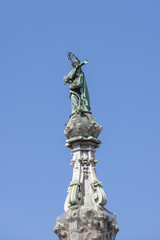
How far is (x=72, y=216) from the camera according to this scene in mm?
22031

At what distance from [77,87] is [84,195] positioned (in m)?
4.86

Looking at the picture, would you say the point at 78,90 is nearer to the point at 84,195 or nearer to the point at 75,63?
the point at 75,63

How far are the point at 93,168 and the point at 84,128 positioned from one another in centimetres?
169

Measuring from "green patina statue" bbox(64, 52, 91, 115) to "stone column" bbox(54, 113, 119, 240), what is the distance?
0.47 m

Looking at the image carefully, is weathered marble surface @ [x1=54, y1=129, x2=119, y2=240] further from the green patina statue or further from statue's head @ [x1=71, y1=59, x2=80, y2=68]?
statue's head @ [x1=71, y1=59, x2=80, y2=68]

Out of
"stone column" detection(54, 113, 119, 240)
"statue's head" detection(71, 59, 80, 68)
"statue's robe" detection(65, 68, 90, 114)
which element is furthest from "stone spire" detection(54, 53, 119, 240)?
"statue's head" detection(71, 59, 80, 68)

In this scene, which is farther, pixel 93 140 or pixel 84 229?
pixel 93 140

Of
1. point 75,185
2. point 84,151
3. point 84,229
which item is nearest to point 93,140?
point 84,151

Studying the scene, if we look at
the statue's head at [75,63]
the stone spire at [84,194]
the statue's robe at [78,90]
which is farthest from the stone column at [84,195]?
the statue's head at [75,63]

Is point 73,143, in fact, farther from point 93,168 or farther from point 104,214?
point 104,214

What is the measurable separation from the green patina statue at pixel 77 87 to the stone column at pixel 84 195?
1.53ft

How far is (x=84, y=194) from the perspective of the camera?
75.2 feet

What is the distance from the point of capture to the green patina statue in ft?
80.9

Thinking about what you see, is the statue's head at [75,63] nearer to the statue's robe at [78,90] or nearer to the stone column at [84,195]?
the statue's robe at [78,90]
